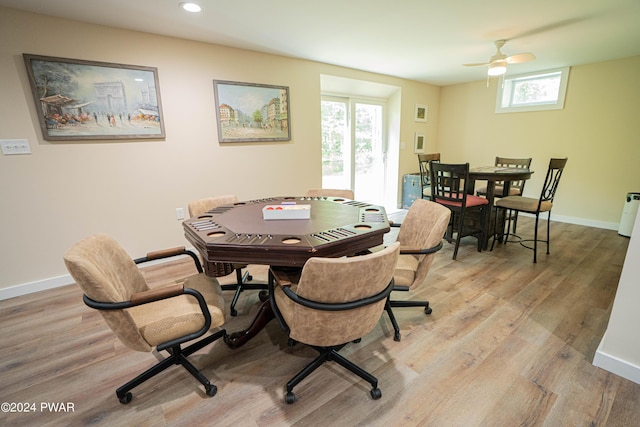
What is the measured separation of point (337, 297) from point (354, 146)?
403 cm

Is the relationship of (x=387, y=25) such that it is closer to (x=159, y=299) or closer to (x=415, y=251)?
(x=415, y=251)

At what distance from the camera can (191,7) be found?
218cm

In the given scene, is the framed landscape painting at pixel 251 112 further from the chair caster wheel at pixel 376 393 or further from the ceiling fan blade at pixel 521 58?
the chair caster wheel at pixel 376 393

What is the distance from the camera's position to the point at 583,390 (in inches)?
57.4

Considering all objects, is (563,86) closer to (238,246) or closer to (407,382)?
(407,382)

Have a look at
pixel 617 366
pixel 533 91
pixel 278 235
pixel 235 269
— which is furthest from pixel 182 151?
pixel 533 91

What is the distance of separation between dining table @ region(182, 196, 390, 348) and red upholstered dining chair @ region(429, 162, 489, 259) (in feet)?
4.65

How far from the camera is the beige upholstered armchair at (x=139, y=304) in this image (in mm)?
1153

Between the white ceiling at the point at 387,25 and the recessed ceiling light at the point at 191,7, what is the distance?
4 cm

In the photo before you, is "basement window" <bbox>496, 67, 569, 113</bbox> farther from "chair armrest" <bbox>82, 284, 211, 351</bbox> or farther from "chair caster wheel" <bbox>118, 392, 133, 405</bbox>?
"chair caster wheel" <bbox>118, 392, 133, 405</bbox>

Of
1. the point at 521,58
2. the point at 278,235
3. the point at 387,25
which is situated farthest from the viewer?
the point at 521,58

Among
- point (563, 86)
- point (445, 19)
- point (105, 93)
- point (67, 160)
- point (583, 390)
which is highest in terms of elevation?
point (445, 19)

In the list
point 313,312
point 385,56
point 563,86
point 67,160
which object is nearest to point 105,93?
point 67,160

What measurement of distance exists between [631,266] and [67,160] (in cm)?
411
